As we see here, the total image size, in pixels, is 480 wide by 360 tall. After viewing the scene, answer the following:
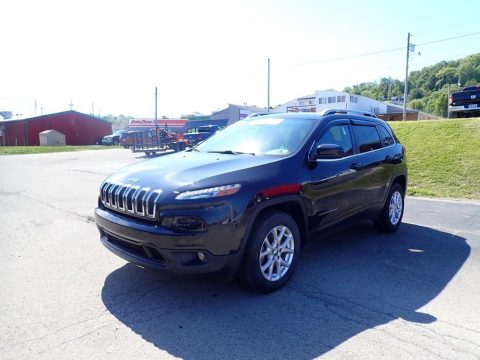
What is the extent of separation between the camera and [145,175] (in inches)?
150

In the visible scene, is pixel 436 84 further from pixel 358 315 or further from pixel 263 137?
pixel 358 315

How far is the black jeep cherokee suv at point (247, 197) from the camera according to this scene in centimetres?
331

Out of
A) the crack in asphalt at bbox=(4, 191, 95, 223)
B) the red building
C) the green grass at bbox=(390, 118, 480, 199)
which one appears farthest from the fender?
the red building

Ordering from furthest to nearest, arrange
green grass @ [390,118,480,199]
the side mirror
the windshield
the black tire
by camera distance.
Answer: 1. green grass @ [390,118,480,199]
2. the black tire
3. the windshield
4. the side mirror

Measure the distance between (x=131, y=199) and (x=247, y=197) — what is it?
1086 mm

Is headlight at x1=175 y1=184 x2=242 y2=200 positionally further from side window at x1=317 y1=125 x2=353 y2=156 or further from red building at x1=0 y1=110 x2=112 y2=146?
red building at x1=0 y1=110 x2=112 y2=146

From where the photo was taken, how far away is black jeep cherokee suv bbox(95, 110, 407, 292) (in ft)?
10.9

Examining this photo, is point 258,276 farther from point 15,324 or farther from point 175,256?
point 15,324

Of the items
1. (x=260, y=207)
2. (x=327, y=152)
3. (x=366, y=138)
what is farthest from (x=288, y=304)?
(x=366, y=138)

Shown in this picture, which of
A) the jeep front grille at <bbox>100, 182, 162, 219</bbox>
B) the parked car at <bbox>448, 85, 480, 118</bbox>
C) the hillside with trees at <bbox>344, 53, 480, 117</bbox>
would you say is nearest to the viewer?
the jeep front grille at <bbox>100, 182, 162, 219</bbox>

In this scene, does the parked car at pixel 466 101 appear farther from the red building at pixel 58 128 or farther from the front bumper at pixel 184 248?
the red building at pixel 58 128

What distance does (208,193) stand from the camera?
336 centimetres

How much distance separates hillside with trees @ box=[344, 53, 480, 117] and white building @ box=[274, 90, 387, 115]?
57.5 feet

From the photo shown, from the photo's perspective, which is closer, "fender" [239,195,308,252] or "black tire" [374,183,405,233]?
"fender" [239,195,308,252]
